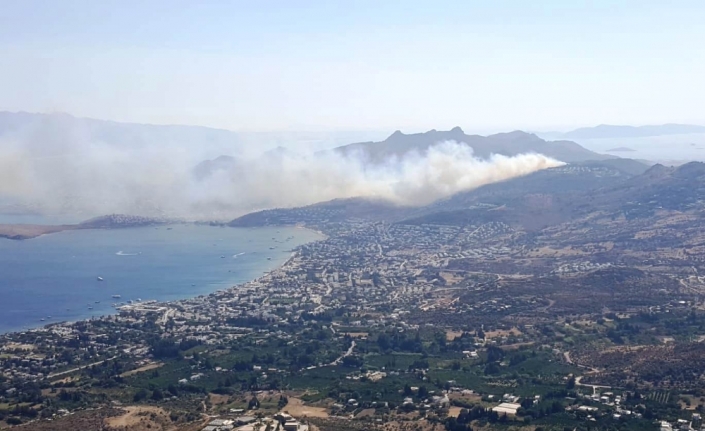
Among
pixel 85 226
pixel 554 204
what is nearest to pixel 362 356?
pixel 554 204

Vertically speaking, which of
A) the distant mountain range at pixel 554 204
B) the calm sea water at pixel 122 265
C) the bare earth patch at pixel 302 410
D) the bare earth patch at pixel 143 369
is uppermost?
the distant mountain range at pixel 554 204

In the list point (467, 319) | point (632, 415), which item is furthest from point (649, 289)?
point (632, 415)

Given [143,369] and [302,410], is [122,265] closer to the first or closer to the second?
[143,369]

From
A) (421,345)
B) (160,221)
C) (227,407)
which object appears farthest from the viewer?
(160,221)

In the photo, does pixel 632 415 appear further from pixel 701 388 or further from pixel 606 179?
pixel 606 179

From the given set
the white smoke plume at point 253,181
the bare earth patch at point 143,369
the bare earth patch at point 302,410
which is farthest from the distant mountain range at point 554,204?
the bare earth patch at point 302,410

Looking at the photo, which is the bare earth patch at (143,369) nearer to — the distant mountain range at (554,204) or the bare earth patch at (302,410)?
the bare earth patch at (302,410)

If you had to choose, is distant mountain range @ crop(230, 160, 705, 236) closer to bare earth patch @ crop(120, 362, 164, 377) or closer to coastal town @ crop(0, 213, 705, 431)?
coastal town @ crop(0, 213, 705, 431)
